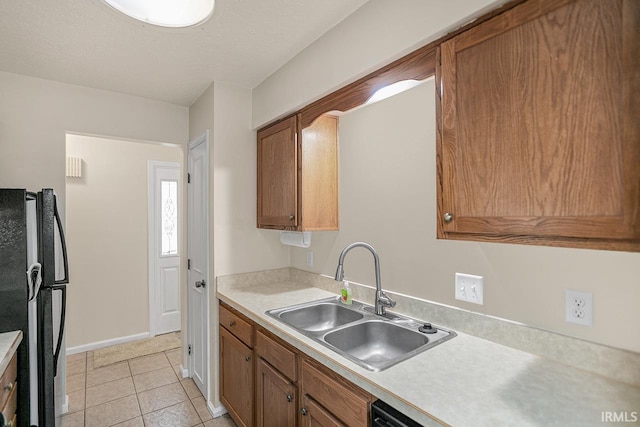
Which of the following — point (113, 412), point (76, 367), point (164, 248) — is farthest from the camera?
point (164, 248)

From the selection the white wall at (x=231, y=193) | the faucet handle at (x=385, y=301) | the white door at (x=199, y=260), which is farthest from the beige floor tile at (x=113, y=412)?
the faucet handle at (x=385, y=301)

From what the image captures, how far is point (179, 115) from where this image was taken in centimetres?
286

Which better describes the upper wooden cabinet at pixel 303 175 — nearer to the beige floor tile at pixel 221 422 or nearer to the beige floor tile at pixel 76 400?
the beige floor tile at pixel 221 422

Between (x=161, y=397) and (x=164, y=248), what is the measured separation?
176 cm

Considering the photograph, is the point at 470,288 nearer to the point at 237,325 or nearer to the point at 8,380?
the point at 237,325

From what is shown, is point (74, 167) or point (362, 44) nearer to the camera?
point (362, 44)

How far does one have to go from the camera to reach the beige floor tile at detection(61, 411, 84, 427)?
7.30 feet

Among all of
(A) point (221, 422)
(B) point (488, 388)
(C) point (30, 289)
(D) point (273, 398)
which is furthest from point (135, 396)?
(B) point (488, 388)

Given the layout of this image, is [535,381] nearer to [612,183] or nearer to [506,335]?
[506,335]

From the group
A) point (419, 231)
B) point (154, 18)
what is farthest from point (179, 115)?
point (419, 231)

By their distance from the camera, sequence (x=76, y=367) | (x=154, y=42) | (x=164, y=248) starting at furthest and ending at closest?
(x=164, y=248) → (x=76, y=367) → (x=154, y=42)

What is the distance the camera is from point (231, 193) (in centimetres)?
240

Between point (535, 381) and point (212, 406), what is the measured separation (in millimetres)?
2142

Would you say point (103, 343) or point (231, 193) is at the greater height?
point (231, 193)
